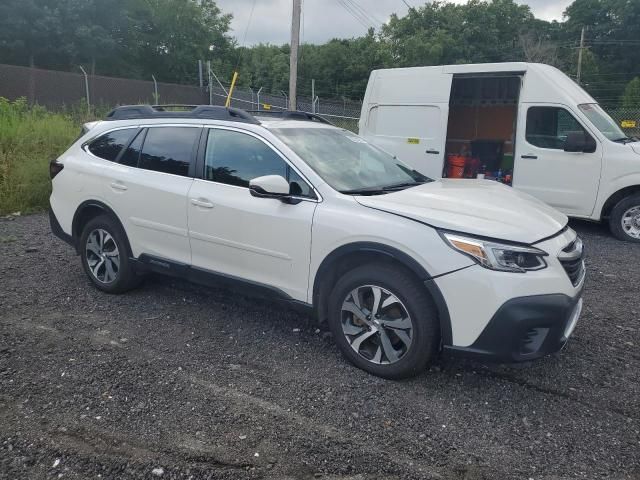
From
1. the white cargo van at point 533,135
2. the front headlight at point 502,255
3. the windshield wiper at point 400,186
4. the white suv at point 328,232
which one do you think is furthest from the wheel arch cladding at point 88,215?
the white cargo van at point 533,135

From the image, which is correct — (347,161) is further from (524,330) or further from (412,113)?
(412,113)

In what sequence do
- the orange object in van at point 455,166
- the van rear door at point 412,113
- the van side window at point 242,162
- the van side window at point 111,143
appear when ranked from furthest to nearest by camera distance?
the orange object in van at point 455,166
the van rear door at point 412,113
the van side window at point 111,143
the van side window at point 242,162

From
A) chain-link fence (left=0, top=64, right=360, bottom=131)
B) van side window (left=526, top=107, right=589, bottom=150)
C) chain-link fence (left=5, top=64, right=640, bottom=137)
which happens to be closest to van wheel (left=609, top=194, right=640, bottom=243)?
van side window (left=526, top=107, right=589, bottom=150)

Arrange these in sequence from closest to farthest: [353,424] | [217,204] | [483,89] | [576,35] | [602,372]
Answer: [353,424], [602,372], [217,204], [483,89], [576,35]

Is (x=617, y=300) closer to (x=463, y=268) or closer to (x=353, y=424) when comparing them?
(x=463, y=268)

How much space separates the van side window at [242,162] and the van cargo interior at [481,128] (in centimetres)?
518

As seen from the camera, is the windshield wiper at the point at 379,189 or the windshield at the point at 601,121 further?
the windshield at the point at 601,121

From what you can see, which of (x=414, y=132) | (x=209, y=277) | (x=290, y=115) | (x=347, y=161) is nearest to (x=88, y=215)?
(x=209, y=277)

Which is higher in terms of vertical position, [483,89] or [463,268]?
[483,89]

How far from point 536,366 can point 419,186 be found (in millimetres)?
1517

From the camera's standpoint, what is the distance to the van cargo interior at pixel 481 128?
905 cm

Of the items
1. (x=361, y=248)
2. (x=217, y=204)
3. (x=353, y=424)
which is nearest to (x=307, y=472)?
(x=353, y=424)

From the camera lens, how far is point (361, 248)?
10.8ft

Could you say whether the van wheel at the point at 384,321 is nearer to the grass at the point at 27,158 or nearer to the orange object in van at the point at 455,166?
the orange object in van at the point at 455,166
